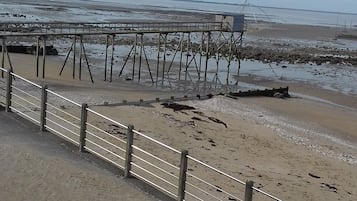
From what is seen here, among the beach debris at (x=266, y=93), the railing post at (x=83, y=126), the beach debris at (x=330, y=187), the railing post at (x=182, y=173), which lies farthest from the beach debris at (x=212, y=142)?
the beach debris at (x=266, y=93)

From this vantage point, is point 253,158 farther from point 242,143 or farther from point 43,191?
point 43,191

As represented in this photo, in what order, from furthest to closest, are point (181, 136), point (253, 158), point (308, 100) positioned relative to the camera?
1. point (308, 100)
2. point (181, 136)
3. point (253, 158)

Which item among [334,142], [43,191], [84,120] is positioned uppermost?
[84,120]

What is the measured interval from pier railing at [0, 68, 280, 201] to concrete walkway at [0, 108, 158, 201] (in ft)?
1.13

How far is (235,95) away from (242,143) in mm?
9403

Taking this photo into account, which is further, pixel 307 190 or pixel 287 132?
pixel 287 132

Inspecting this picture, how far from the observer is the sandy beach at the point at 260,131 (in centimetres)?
1372

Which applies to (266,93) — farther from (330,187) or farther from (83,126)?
(83,126)

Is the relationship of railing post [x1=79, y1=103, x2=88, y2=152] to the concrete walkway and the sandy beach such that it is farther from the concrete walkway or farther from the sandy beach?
the sandy beach

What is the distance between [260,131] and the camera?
19.2m

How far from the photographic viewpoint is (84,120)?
374 inches

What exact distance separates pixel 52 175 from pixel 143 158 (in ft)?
15.0

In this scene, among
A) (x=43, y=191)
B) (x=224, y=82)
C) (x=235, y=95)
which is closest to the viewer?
(x=43, y=191)

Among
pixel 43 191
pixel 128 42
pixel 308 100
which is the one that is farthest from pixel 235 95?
pixel 128 42
